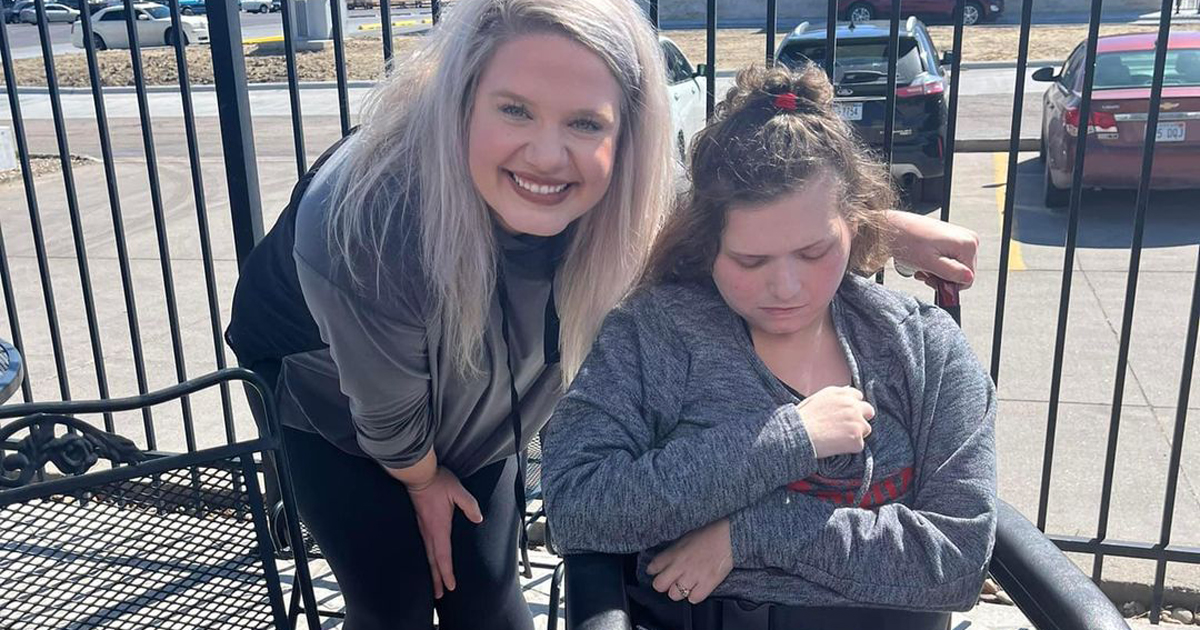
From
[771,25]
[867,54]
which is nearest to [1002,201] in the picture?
[867,54]

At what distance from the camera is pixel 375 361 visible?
174 centimetres

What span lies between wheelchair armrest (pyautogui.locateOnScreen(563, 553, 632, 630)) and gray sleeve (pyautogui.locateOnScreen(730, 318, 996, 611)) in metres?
0.19

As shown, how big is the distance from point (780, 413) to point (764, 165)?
39 cm

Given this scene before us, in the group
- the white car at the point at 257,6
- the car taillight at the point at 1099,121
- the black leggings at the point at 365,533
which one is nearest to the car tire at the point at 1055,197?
the car taillight at the point at 1099,121

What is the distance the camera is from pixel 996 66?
673 inches

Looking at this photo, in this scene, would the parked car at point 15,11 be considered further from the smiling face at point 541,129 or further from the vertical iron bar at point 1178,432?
the vertical iron bar at point 1178,432

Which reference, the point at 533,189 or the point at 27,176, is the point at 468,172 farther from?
the point at 27,176

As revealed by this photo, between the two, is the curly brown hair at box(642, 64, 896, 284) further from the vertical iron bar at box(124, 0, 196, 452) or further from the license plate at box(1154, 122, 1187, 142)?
the license plate at box(1154, 122, 1187, 142)

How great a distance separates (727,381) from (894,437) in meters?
0.30

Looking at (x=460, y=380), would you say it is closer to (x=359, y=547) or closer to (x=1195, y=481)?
(x=359, y=547)

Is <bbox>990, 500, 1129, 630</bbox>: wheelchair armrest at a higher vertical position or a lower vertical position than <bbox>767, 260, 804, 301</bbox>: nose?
lower

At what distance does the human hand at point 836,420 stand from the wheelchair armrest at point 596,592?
371 mm

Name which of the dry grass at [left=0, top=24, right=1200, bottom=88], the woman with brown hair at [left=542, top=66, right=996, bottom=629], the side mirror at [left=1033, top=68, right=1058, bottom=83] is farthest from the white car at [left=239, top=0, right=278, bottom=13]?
the woman with brown hair at [left=542, top=66, right=996, bottom=629]

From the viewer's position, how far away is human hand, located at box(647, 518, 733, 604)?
1613 mm
